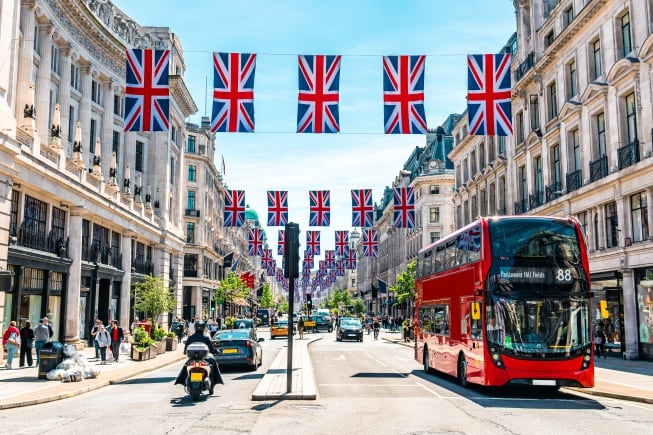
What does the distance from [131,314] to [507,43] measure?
115ft

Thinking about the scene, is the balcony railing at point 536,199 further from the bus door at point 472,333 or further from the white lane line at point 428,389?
the bus door at point 472,333

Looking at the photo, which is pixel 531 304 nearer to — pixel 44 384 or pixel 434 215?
pixel 44 384

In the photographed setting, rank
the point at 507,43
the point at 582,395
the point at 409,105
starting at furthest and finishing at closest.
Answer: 1. the point at 507,43
2. the point at 409,105
3. the point at 582,395

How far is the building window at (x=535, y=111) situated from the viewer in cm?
4128

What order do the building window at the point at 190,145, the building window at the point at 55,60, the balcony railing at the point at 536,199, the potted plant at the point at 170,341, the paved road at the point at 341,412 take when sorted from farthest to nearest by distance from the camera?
the building window at the point at 190,145 → the balcony railing at the point at 536,199 → the potted plant at the point at 170,341 → the building window at the point at 55,60 → the paved road at the point at 341,412

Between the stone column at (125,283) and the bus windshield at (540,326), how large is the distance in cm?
3084

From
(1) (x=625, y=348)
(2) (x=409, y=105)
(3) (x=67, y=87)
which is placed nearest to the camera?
(2) (x=409, y=105)

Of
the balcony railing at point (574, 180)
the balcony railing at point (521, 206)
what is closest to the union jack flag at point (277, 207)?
the balcony railing at point (521, 206)

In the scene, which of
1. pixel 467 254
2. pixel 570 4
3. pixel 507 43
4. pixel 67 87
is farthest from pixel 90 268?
pixel 507 43

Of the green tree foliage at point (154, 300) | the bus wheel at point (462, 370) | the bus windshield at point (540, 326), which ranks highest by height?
the green tree foliage at point (154, 300)

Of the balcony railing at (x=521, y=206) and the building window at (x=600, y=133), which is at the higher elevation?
the building window at (x=600, y=133)

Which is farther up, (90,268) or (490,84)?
(490,84)

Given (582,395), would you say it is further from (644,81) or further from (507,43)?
(507,43)

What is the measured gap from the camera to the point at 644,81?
28125 mm
